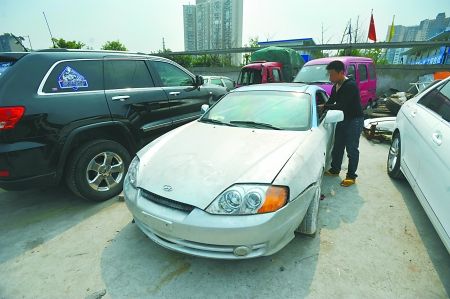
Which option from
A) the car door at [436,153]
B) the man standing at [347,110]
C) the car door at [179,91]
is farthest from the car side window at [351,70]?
the car door at [179,91]

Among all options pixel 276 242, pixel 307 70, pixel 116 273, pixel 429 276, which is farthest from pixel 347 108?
pixel 307 70

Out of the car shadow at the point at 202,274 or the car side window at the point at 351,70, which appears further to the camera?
the car side window at the point at 351,70

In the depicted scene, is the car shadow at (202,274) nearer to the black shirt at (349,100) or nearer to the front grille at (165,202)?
the front grille at (165,202)

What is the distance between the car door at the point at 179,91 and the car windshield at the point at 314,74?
148 inches

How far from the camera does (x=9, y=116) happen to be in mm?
2449

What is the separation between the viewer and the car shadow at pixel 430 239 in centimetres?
216

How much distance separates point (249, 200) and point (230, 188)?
164mm

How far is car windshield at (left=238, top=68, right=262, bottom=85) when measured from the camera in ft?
30.0

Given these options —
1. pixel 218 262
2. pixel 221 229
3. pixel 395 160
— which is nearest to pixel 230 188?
pixel 221 229

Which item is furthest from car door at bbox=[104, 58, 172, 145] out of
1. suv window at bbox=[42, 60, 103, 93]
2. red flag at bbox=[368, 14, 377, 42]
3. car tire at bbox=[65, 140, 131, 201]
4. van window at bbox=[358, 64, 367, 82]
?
red flag at bbox=[368, 14, 377, 42]

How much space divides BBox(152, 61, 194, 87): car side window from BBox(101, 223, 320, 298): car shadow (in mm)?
2632

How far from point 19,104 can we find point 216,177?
2.03 meters

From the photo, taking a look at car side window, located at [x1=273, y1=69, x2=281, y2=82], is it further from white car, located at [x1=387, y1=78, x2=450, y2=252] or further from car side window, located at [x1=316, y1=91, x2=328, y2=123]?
white car, located at [x1=387, y1=78, x2=450, y2=252]

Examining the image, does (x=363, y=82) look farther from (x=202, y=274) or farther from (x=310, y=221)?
(x=202, y=274)
